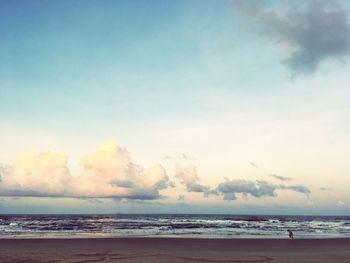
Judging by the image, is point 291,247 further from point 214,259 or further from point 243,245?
point 214,259

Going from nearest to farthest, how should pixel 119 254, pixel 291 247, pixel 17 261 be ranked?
pixel 17 261
pixel 119 254
pixel 291 247

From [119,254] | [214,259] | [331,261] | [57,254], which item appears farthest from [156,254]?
[331,261]

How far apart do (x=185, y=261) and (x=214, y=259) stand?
7.18ft

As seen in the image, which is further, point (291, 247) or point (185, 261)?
point (291, 247)

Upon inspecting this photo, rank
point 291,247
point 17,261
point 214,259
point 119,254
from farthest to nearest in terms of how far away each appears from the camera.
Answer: point 291,247 → point 119,254 → point 214,259 → point 17,261

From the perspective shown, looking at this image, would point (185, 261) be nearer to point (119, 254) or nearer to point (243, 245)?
point (119, 254)

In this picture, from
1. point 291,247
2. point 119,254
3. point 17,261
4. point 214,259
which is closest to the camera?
point 17,261

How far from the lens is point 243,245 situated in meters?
35.8

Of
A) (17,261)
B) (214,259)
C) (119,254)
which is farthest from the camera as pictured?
(119,254)

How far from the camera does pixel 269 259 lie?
2541cm

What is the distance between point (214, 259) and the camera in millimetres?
24953

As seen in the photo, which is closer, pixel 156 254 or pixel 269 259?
pixel 269 259

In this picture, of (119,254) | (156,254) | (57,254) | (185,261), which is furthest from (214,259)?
(57,254)

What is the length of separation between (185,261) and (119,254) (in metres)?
5.24
